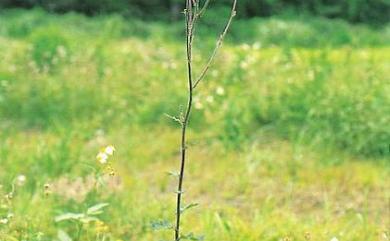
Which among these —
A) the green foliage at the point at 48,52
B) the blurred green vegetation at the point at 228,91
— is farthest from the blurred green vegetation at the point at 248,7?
the green foliage at the point at 48,52

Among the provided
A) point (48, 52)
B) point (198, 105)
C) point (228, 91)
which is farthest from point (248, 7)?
point (198, 105)

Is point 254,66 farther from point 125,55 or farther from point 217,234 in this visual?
point 217,234

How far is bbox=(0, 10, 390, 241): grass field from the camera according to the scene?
3.91 metres

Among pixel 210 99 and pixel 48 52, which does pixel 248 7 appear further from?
pixel 210 99

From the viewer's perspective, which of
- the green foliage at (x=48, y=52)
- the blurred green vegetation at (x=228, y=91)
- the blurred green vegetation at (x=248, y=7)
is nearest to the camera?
the blurred green vegetation at (x=228, y=91)

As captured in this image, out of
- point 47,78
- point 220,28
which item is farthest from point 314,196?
point 220,28

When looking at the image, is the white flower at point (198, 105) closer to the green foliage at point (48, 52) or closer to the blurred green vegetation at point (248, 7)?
the green foliage at point (48, 52)

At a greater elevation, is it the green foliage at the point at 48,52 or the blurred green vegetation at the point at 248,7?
the green foliage at the point at 48,52

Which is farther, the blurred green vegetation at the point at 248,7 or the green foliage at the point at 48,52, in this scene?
the blurred green vegetation at the point at 248,7

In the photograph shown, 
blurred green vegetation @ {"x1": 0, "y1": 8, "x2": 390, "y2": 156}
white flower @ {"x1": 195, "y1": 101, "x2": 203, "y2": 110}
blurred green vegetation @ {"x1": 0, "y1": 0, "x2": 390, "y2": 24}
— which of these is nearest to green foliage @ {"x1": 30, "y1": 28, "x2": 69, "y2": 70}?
blurred green vegetation @ {"x1": 0, "y1": 8, "x2": 390, "y2": 156}

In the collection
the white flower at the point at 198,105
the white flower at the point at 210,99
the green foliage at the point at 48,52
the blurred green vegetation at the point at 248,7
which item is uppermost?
the white flower at the point at 210,99

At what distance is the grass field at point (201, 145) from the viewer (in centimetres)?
391

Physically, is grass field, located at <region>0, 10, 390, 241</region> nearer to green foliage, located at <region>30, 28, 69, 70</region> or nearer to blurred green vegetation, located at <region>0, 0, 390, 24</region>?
green foliage, located at <region>30, 28, 69, 70</region>

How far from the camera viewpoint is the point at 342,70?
Result: 6305 mm
